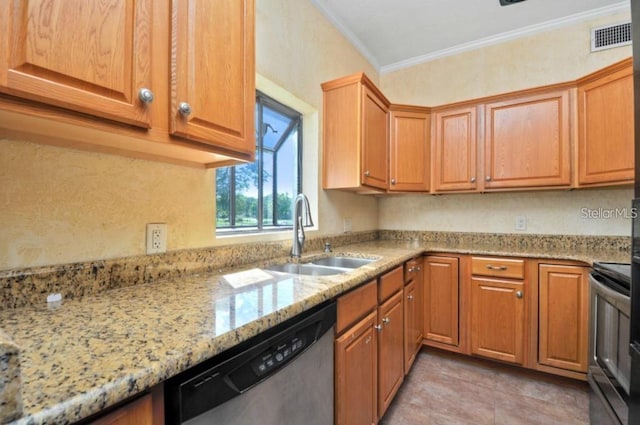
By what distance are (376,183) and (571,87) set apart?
157 centimetres

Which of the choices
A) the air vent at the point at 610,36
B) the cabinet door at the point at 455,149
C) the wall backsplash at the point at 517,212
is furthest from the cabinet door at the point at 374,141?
the air vent at the point at 610,36

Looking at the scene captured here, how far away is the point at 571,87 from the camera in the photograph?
216 cm

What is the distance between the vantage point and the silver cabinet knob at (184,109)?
86 cm

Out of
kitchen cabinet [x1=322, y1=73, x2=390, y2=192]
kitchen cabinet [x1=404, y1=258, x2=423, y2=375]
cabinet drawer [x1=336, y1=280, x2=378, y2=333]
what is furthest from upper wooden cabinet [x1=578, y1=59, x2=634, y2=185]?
cabinet drawer [x1=336, y1=280, x2=378, y2=333]

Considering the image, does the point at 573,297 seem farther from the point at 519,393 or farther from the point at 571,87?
the point at 571,87

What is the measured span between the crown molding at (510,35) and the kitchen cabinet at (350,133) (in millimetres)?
689

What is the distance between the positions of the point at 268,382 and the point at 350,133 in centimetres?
175

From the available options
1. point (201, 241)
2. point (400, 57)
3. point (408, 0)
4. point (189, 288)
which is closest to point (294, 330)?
point (189, 288)

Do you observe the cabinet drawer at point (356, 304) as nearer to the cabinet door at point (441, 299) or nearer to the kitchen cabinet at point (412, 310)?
the kitchen cabinet at point (412, 310)

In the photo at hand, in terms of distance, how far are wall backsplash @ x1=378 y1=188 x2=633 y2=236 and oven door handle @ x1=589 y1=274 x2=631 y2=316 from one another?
97 cm

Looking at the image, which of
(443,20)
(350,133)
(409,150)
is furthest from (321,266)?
(443,20)

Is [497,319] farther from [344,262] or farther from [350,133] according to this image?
[350,133]

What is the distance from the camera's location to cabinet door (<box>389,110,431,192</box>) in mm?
2592

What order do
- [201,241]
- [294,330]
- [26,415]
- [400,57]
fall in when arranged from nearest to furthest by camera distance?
[26,415] → [294,330] → [201,241] → [400,57]
